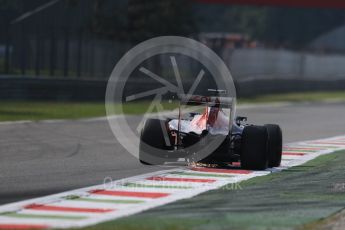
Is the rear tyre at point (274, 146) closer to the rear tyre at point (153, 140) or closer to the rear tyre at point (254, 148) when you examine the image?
the rear tyre at point (254, 148)

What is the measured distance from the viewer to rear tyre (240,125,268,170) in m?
13.2

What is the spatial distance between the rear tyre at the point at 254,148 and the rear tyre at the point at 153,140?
110cm

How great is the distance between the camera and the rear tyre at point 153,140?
13289 millimetres

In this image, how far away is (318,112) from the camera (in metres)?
32.2

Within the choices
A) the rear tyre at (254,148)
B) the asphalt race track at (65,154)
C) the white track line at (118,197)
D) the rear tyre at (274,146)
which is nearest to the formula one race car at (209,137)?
the rear tyre at (254,148)

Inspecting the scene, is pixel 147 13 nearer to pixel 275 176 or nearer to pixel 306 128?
pixel 306 128

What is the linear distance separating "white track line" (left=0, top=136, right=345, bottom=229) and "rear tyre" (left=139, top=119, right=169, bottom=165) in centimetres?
39

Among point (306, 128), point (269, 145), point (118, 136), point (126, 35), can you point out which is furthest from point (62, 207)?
point (126, 35)

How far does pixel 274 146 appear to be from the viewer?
13875 millimetres

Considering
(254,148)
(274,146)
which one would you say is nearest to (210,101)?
(254,148)

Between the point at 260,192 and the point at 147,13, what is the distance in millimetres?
32167

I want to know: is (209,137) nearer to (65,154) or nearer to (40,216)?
(65,154)
